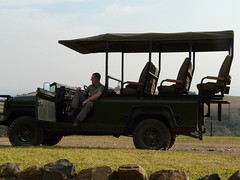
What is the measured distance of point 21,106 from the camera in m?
12.4

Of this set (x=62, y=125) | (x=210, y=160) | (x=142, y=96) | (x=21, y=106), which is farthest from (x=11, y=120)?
(x=210, y=160)

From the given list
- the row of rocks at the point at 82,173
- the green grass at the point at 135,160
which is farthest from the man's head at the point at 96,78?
the row of rocks at the point at 82,173

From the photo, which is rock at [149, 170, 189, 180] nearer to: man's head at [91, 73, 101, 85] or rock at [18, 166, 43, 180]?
rock at [18, 166, 43, 180]

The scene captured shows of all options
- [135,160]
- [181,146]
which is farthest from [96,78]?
[181,146]

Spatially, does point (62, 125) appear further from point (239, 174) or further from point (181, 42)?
point (239, 174)

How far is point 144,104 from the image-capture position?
11445 mm

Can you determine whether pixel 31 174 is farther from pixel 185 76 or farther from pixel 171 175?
pixel 185 76

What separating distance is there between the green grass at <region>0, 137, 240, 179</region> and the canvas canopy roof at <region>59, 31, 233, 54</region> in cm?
266

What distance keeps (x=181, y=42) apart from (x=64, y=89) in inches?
122

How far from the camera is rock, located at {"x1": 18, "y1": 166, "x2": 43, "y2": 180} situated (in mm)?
7652

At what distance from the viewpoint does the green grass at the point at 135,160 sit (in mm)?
7965

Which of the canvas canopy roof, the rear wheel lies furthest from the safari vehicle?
the rear wheel

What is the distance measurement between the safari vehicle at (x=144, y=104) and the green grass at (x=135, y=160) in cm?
120

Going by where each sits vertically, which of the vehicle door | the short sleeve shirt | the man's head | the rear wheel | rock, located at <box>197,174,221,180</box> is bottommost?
the rear wheel
